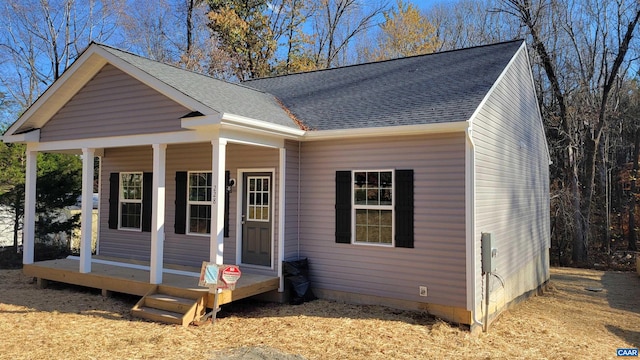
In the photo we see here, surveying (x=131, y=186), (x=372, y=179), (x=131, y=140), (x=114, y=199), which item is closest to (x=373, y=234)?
(x=372, y=179)

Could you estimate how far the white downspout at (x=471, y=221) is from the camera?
6543 mm

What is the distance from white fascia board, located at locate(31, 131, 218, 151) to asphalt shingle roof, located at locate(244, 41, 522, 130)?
7.23ft

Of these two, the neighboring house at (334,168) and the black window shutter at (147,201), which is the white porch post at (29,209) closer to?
the neighboring house at (334,168)

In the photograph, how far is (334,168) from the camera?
786 centimetres

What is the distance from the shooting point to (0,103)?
20672 millimetres

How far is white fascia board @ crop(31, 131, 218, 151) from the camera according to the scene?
22.8 ft

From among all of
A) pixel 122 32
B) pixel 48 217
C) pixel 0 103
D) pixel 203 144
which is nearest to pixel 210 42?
pixel 122 32

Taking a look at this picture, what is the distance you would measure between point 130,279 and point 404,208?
16.2 ft

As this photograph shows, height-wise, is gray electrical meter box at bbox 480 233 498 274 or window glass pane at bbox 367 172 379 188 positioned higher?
window glass pane at bbox 367 172 379 188

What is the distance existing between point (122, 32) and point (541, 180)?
69.8 ft

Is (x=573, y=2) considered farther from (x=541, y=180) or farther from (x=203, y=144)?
(x=203, y=144)

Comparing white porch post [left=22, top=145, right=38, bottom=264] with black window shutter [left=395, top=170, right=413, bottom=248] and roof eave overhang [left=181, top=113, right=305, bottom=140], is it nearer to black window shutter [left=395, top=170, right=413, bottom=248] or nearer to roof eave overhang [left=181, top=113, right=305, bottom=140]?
roof eave overhang [left=181, top=113, right=305, bottom=140]

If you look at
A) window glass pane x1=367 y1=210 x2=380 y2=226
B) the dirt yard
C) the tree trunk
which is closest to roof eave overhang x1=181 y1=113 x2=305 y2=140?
window glass pane x1=367 y1=210 x2=380 y2=226

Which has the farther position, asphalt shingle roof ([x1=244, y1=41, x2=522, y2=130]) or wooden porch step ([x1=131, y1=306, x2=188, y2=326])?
asphalt shingle roof ([x1=244, y1=41, x2=522, y2=130])
